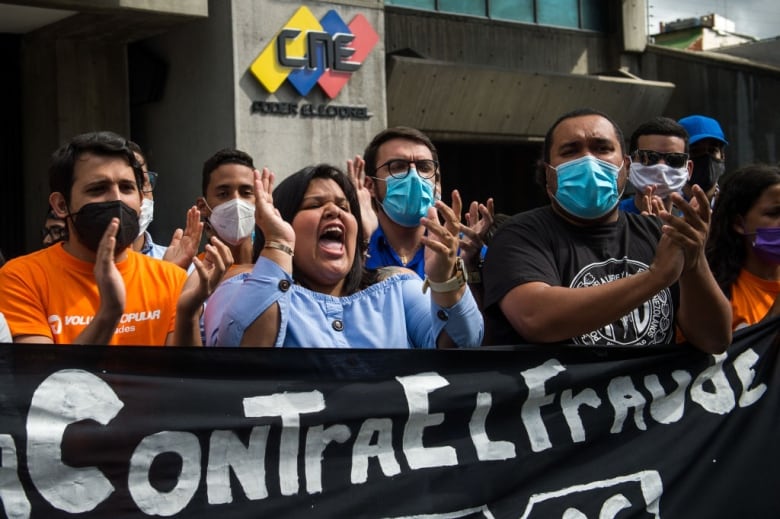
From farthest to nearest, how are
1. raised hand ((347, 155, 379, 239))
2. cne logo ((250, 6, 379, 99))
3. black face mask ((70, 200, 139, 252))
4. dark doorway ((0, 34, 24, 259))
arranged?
dark doorway ((0, 34, 24, 259))
cne logo ((250, 6, 379, 99))
raised hand ((347, 155, 379, 239))
black face mask ((70, 200, 139, 252))

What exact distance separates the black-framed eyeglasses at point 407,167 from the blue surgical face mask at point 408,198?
0.03 metres

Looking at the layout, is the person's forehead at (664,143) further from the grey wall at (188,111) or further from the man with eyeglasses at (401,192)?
the grey wall at (188,111)

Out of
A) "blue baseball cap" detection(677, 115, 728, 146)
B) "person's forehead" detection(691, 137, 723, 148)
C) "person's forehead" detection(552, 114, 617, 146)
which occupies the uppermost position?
"blue baseball cap" detection(677, 115, 728, 146)

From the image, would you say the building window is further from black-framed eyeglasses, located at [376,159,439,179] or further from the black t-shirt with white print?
the black t-shirt with white print

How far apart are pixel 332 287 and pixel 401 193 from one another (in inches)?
49.3

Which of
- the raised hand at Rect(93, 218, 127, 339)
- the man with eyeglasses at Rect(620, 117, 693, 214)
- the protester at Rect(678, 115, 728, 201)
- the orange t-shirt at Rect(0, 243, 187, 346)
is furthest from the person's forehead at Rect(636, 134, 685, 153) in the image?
the raised hand at Rect(93, 218, 127, 339)

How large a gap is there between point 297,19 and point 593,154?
8539 millimetres

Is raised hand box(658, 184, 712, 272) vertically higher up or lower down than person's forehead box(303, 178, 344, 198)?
lower down

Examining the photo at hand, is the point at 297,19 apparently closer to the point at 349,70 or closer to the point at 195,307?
the point at 349,70

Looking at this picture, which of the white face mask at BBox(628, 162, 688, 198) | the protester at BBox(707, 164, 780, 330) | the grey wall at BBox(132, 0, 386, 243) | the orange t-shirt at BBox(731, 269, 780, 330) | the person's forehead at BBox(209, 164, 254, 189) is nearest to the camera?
the orange t-shirt at BBox(731, 269, 780, 330)

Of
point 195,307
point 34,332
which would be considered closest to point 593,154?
point 195,307

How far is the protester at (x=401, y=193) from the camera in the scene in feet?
15.9

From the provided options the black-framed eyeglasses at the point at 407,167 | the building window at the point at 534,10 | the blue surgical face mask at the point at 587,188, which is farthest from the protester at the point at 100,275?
the building window at the point at 534,10

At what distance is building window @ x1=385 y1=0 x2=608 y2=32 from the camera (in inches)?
648
